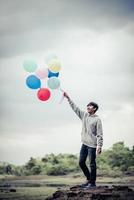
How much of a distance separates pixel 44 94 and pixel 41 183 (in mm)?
948

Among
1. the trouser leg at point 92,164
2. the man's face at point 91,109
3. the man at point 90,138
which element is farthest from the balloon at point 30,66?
the trouser leg at point 92,164

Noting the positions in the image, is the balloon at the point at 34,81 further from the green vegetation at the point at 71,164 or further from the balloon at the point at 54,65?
the green vegetation at the point at 71,164

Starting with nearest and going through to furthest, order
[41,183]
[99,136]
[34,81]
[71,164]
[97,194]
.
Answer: [97,194] < [99,136] < [34,81] < [41,183] < [71,164]

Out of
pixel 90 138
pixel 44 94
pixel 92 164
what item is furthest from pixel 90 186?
pixel 44 94

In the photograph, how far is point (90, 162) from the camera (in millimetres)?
3193

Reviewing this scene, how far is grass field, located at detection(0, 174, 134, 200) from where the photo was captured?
325cm

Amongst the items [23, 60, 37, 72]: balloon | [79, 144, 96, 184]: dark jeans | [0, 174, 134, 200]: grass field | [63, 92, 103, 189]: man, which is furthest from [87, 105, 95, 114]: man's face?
[0, 174, 134, 200]: grass field

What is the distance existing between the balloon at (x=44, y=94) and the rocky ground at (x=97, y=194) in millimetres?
837

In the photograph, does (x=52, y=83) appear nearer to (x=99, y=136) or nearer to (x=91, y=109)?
(x=91, y=109)

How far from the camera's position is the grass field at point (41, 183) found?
3.25 meters

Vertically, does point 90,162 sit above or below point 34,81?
below

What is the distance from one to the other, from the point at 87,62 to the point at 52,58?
569 mm

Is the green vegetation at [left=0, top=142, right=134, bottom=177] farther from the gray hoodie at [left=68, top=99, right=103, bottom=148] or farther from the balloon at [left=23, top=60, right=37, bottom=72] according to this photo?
the balloon at [left=23, top=60, right=37, bottom=72]

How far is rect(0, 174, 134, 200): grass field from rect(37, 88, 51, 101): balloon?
0.83 meters
